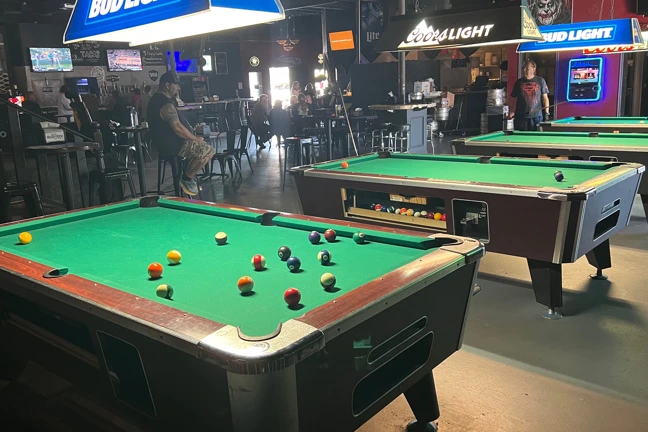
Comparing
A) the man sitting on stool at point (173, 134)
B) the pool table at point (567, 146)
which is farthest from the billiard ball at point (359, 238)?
the man sitting on stool at point (173, 134)

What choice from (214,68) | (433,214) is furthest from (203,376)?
(214,68)

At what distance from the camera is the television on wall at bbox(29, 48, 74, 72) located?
42.0 ft

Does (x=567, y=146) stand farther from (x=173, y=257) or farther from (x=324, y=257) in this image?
(x=173, y=257)

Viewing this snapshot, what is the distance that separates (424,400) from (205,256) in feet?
3.25

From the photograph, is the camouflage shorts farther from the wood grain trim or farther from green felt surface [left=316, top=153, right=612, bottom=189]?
the wood grain trim

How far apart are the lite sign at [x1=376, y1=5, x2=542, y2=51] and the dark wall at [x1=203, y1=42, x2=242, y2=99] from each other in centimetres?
1366

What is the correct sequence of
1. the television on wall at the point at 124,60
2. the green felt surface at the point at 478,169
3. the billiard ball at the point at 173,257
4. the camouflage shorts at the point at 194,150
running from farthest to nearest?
the television on wall at the point at 124,60 → the camouflage shorts at the point at 194,150 → the green felt surface at the point at 478,169 → the billiard ball at the point at 173,257

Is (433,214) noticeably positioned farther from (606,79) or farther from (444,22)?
(606,79)

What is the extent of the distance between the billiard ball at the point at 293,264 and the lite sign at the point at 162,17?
3.23ft

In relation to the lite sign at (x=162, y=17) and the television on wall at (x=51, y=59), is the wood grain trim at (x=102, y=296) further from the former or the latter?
the television on wall at (x=51, y=59)

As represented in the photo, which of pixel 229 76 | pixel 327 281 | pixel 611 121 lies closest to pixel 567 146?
pixel 611 121

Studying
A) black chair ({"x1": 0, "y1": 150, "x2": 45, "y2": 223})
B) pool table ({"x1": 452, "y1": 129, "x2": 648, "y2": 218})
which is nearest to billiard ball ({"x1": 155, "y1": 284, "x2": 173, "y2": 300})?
black chair ({"x1": 0, "y1": 150, "x2": 45, "y2": 223})

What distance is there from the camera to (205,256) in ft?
6.88

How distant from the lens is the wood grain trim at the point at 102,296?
1.39 metres
